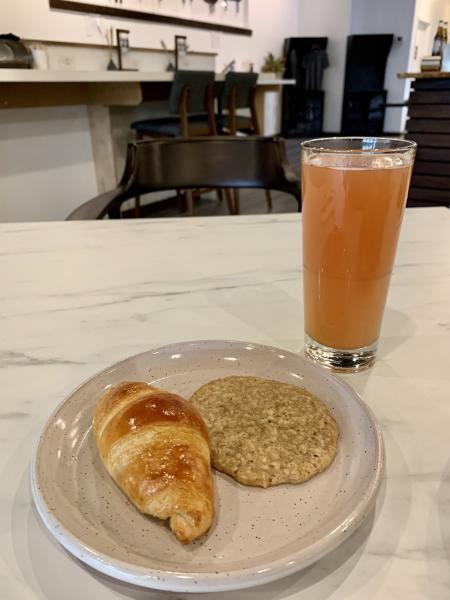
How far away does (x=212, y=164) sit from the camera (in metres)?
1.31

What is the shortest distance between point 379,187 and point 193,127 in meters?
2.74

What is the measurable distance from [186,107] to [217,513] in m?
2.81

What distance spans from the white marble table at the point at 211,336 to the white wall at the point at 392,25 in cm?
689

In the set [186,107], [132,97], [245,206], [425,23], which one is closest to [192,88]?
[186,107]

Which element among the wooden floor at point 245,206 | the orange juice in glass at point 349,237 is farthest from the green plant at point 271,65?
the orange juice in glass at point 349,237

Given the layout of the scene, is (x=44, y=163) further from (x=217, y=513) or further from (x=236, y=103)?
(x=217, y=513)

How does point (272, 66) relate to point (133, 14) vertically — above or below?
below

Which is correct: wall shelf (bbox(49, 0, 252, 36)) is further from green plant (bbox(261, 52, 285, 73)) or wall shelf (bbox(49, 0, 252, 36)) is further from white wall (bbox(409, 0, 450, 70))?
white wall (bbox(409, 0, 450, 70))

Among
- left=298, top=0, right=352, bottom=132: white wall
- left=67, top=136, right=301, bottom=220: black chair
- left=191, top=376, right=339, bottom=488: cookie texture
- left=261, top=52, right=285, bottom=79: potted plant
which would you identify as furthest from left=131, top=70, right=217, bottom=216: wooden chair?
left=298, top=0, right=352, bottom=132: white wall

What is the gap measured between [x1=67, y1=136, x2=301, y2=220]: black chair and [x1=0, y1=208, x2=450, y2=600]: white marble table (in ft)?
0.99

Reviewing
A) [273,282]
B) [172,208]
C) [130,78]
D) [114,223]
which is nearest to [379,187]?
[273,282]

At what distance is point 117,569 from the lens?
10.0 inches

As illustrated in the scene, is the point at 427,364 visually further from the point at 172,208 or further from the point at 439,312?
the point at 172,208

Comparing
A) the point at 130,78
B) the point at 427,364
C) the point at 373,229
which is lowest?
the point at 427,364
